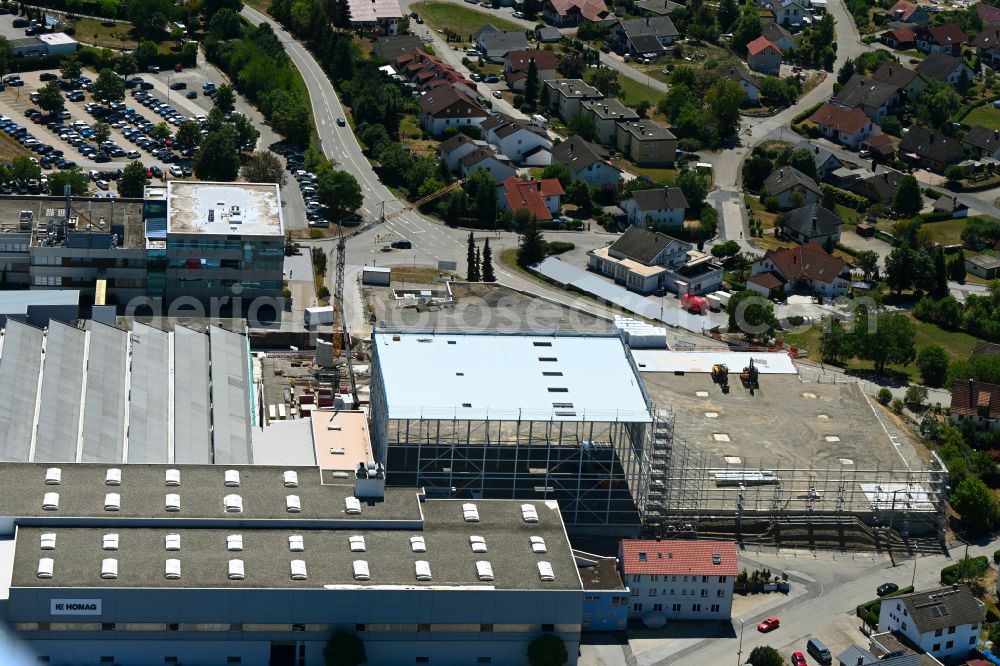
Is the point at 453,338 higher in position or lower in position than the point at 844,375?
higher

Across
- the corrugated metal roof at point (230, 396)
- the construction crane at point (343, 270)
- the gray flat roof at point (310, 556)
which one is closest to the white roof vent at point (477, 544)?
the gray flat roof at point (310, 556)

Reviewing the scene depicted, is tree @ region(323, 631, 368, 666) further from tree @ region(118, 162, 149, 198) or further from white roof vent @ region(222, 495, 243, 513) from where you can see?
tree @ region(118, 162, 149, 198)

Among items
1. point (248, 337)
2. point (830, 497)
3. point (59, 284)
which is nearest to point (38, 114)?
point (59, 284)

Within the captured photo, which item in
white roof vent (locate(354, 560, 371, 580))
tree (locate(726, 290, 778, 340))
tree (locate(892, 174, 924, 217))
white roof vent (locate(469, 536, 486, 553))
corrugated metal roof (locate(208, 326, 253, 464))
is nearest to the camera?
white roof vent (locate(354, 560, 371, 580))

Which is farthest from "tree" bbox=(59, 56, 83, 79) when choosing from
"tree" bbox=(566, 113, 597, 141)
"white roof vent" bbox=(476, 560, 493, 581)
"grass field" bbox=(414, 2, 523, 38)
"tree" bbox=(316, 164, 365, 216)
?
"white roof vent" bbox=(476, 560, 493, 581)

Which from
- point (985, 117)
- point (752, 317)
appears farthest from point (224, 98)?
point (985, 117)

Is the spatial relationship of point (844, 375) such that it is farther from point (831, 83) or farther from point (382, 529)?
point (831, 83)
